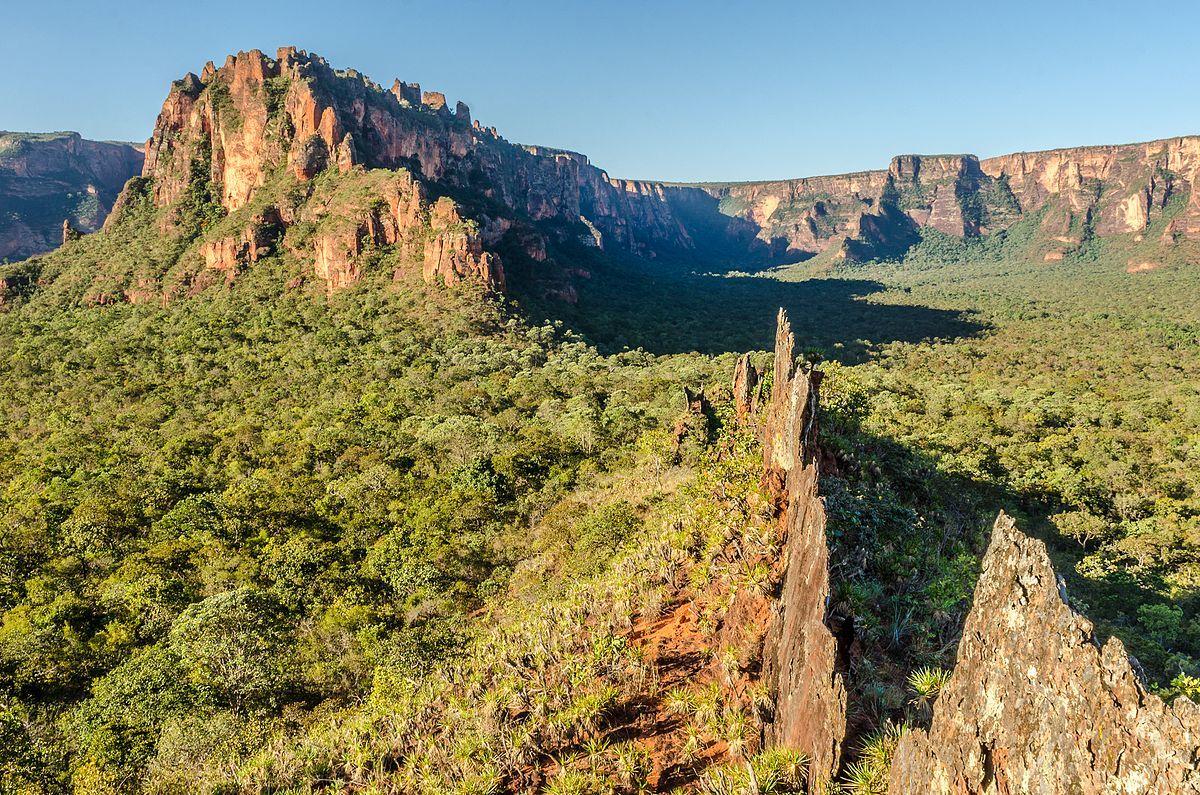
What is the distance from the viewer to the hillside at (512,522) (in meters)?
8.10

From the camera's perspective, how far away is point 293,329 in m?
54.9

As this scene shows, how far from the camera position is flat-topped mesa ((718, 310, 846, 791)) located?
7.11 meters

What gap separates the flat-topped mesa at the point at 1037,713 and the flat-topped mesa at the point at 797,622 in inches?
40.5

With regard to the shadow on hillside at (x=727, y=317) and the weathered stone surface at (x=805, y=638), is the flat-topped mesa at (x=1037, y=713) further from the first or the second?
Answer: the shadow on hillside at (x=727, y=317)

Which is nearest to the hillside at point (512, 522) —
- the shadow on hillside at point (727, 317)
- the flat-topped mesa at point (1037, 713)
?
the flat-topped mesa at point (1037, 713)

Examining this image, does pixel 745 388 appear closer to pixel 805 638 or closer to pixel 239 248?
pixel 805 638

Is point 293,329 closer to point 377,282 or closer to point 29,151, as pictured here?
point 377,282

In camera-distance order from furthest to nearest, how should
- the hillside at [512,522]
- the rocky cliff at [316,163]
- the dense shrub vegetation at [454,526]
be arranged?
the rocky cliff at [316,163] → the dense shrub vegetation at [454,526] → the hillside at [512,522]

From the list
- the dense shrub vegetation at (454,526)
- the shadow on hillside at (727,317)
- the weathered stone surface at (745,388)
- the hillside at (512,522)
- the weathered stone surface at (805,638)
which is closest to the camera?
the weathered stone surface at (805,638)

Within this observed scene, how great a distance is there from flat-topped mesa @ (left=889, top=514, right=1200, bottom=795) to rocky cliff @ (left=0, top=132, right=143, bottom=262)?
15579 cm

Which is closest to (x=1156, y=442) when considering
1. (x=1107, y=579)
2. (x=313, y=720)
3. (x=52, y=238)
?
(x=1107, y=579)

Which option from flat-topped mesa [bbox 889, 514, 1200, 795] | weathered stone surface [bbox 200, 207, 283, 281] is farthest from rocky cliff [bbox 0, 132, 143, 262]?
flat-topped mesa [bbox 889, 514, 1200, 795]

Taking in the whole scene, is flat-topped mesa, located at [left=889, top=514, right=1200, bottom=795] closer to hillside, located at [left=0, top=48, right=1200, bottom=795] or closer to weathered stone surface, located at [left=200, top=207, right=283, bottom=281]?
hillside, located at [left=0, top=48, right=1200, bottom=795]

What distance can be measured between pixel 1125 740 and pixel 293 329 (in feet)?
200
